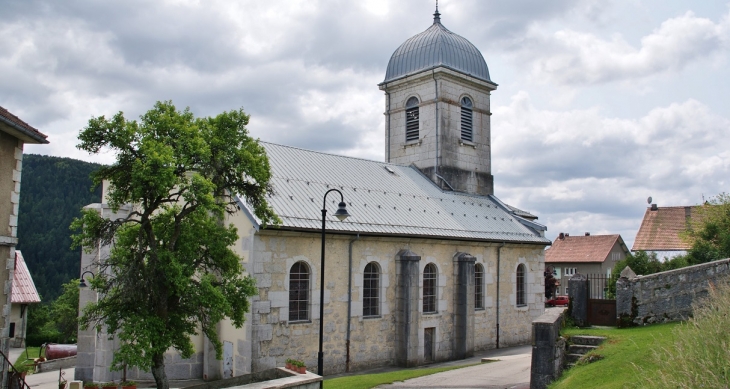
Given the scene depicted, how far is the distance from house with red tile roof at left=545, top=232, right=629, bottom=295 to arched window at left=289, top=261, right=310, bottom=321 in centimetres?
3909

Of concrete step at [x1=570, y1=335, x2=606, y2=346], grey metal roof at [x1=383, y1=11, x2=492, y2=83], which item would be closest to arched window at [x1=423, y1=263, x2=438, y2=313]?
concrete step at [x1=570, y1=335, x2=606, y2=346]

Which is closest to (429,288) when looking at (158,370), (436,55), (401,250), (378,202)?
(401,250)

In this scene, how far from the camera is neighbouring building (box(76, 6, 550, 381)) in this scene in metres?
18.5

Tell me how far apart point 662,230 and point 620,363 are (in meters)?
35.8

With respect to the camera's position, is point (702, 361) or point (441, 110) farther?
point (441, 110)

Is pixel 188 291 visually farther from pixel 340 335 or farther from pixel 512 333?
pixel 512 333

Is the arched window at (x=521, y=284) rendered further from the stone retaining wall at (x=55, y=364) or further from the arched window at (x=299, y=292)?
the stone retaining wall at (x=55, y=364)

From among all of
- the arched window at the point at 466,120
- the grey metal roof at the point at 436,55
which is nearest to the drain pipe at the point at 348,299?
the arched window at the point at 466,120

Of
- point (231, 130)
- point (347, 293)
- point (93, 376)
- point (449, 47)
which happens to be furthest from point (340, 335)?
point (449, 47)

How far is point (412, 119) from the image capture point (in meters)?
31.4

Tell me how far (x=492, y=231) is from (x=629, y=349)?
15.3 m

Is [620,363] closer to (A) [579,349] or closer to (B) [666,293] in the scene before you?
(A) [579,349]

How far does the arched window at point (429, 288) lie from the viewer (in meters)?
23.4

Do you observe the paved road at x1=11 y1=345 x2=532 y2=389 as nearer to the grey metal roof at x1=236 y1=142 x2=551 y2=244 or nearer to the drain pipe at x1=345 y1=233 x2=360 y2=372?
the drain pipe at x1=345 y1=233 x2=360 y2=372
